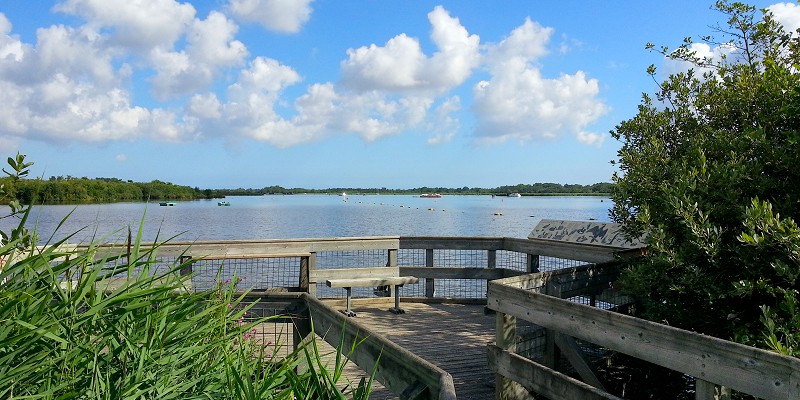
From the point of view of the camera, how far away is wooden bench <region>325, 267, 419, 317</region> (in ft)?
25.5

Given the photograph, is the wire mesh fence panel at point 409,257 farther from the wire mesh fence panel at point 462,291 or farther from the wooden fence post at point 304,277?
the wooden fence post at point 304,277

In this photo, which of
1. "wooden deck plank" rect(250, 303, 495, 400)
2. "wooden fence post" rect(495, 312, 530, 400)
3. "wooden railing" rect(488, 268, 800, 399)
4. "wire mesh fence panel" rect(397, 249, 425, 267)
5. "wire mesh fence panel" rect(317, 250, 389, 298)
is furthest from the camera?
"wire mesh fence panel" rect(397, 249, 425, 267)

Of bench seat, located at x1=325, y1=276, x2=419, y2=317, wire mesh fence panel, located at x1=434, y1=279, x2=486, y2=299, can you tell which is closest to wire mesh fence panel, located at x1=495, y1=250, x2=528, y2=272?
wire mesh fence panel, located at x1=434, y1=279, x2=486, y2=299

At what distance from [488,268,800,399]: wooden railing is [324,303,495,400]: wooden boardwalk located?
76 cm

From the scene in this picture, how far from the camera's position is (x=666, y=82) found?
19.5 ft

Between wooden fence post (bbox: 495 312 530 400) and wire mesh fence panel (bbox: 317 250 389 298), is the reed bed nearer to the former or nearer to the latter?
wooden fence post (bbox: 495 312 530 400)

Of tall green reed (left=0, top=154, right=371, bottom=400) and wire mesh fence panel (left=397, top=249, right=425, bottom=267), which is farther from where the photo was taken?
wire mesh fence panel (left=397, top=249, right=425, bottom=267)

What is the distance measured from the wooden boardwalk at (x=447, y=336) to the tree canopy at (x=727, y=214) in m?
1.62

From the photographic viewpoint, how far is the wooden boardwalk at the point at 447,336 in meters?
5.20

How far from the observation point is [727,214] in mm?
4367

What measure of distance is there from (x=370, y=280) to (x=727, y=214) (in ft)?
15.1

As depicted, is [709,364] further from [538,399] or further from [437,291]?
[437,291]

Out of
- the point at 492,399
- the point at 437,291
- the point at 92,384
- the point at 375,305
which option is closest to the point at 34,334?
the point at 92,384

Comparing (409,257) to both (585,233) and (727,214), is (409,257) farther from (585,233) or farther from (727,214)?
(727,214)
